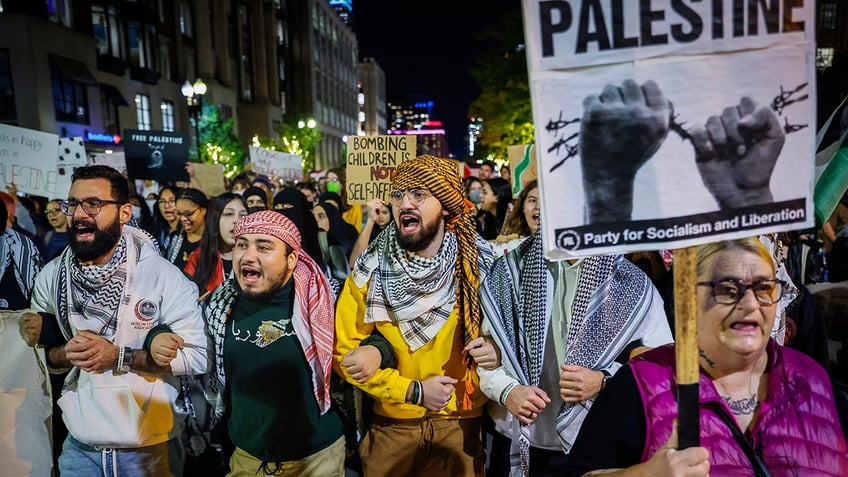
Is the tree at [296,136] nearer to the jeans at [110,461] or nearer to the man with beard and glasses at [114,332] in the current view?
the man with beard and glasses at [114,332]

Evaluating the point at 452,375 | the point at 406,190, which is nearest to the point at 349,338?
the point at 452,375

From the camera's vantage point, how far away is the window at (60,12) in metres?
26.8

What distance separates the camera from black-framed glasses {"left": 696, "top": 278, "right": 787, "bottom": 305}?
5.70ft

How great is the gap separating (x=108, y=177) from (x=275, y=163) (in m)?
12.4

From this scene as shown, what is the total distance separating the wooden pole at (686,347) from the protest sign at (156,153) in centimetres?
1104

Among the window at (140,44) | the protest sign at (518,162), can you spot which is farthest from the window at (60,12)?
the protest sign at (518,162)

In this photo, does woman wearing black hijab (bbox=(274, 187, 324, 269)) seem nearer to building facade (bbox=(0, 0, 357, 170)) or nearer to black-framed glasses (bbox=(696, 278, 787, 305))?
black-framed glasses (bbox=(696, 278, 787, 305))

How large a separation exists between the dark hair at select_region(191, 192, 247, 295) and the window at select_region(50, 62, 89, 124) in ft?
88.4

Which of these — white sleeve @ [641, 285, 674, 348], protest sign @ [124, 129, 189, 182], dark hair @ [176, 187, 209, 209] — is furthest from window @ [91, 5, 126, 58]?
white sleeve @ [641, 285, 674, 348]

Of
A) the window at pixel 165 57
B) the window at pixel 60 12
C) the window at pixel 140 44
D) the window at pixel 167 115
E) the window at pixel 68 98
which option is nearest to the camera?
the window at pixel 68 98

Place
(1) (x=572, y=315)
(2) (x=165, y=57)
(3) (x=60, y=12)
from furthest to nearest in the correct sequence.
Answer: (2) (x=165, y=57) → (3) (x=60, y=12) → (1) (x=572, y=315)

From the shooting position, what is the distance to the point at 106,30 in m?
32.3

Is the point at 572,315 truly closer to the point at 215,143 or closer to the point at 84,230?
the point at 84,230

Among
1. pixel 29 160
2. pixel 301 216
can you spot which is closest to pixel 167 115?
pixel 29 160
